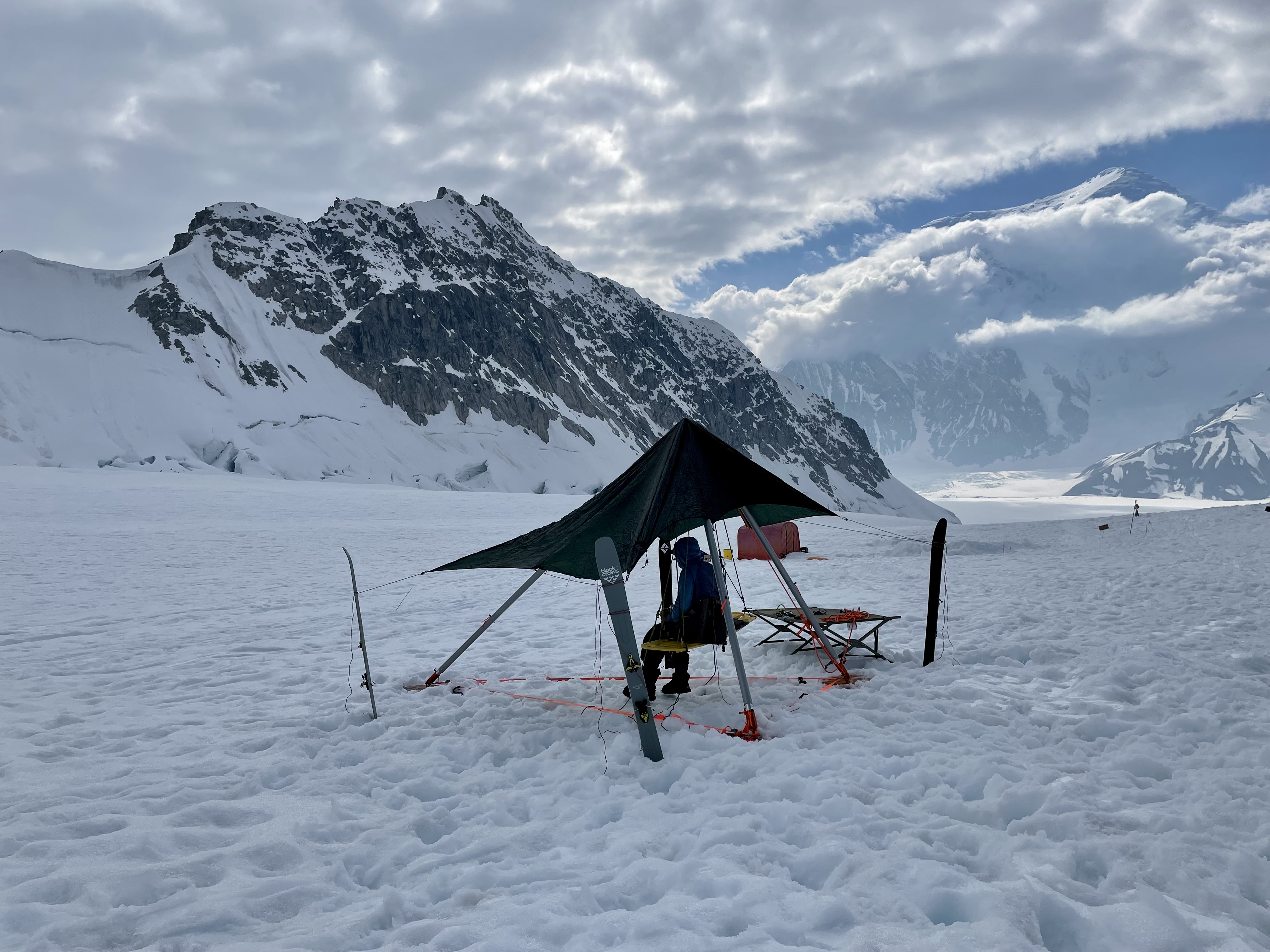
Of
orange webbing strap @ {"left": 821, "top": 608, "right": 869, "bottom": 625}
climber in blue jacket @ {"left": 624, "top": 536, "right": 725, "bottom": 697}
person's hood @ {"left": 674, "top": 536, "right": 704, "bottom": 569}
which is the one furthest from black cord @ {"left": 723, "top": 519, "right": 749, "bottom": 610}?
person's hood @ {"left": 674, "top": 536, "right": 704, "bottom": 569}

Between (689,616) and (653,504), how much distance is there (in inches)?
58.4

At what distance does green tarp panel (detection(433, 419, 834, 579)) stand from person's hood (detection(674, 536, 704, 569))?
0.20 meters

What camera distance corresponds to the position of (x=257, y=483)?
45.0 metres

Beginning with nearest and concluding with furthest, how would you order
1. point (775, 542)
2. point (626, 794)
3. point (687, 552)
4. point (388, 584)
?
point (626, 794) → point (687, 552) → point (388, 584) → point (775, 542)

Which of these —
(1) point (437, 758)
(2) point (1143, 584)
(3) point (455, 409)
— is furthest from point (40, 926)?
(3) point (455, 409)

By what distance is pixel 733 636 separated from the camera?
8.08 m

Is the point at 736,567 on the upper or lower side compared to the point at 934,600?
lower

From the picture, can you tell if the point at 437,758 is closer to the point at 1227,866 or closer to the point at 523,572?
the point at 1227,866

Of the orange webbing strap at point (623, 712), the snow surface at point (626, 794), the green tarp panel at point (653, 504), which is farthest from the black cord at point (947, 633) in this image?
the orange webbing strap at point (623, 712)

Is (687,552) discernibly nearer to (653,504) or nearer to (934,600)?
(653,504)

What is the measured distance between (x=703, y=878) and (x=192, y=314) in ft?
405

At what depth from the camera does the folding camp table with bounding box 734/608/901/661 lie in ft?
34.2

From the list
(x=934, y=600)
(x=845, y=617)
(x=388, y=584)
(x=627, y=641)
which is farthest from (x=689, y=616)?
(x=388, y=584)

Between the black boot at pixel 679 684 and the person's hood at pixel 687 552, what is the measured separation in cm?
134
